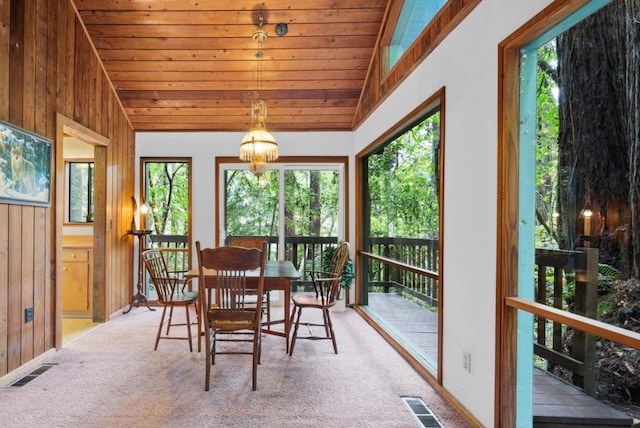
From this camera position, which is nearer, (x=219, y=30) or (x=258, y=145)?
(x=258, y=145)

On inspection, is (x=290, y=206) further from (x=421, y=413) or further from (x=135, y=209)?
(x=421, y=413)

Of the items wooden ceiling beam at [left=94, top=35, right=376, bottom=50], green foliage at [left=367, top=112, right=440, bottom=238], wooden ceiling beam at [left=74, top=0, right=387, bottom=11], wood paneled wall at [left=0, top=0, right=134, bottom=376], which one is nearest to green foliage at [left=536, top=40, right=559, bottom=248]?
green foliage at [left=367, top=112, right=440, bottom=238]

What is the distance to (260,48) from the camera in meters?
3.93

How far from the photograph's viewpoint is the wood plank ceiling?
357 cm

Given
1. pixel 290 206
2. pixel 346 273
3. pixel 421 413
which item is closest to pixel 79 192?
pixel 290 206

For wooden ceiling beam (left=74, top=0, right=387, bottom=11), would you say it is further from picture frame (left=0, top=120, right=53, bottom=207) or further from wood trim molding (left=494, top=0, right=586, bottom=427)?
wood trim molding (left=494, top=0, right=586, bottom=427)

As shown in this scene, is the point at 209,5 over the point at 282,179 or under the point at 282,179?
over

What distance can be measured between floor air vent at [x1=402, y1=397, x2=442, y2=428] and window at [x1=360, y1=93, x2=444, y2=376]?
337 mm

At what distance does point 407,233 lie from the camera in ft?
11.6

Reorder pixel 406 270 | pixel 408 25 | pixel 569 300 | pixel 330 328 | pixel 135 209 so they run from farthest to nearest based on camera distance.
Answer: pixel 135 209 < pixel 406 270 < pixel 408 25 < pixel 330 328 < pixel 569 300

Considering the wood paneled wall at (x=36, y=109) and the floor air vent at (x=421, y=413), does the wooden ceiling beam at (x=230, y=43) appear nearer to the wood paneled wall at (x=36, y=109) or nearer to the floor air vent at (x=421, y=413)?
the wood paneled wall at (x=36, y=109)

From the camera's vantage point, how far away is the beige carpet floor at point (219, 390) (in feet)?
6.89

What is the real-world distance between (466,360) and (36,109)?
3.84m

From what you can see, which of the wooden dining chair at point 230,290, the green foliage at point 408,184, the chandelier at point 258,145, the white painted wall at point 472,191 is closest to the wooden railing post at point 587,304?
the white painted wall at point 472,191
